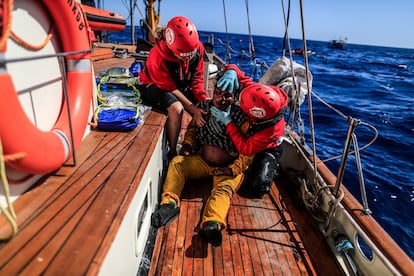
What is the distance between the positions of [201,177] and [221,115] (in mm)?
675

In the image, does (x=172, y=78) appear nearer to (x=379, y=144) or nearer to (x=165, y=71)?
(x=165, y=71)

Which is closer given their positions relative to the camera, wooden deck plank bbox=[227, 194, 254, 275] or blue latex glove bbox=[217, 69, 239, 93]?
wooden deck plank bbox=[227, 194, 254, 275]

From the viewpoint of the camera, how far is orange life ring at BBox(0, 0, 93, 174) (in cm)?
111

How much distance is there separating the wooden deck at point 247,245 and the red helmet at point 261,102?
874mm

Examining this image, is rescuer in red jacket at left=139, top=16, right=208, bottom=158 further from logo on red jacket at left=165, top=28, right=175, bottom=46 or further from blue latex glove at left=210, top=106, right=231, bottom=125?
blue latex glove at left=210, top=106, right=231, bottom=125

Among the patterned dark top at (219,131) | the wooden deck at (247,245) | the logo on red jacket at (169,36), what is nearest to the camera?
the wooden deck at (247,245)

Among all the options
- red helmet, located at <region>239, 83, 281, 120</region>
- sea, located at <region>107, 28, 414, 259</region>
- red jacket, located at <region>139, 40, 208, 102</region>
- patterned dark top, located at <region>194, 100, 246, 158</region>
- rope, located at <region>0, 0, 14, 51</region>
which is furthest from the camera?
sea, located at <region>107, 28, 414, 259</region>

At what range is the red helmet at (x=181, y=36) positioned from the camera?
241cm

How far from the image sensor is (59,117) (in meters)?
1.70

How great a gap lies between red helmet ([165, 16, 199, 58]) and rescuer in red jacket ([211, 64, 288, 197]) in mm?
398

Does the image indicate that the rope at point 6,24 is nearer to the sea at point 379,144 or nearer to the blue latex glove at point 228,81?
the blue latex glove at point 228,81

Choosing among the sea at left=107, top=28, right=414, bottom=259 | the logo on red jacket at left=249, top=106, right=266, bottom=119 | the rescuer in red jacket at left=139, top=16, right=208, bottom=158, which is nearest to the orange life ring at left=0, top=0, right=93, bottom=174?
the rescuer in red jacket at left=139, top=16, right=208, bottom=158

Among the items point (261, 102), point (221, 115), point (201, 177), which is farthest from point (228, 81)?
point (201, 177)

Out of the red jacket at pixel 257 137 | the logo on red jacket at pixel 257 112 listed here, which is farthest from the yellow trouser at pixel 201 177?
the logo on red jacket at pixel 257 112
